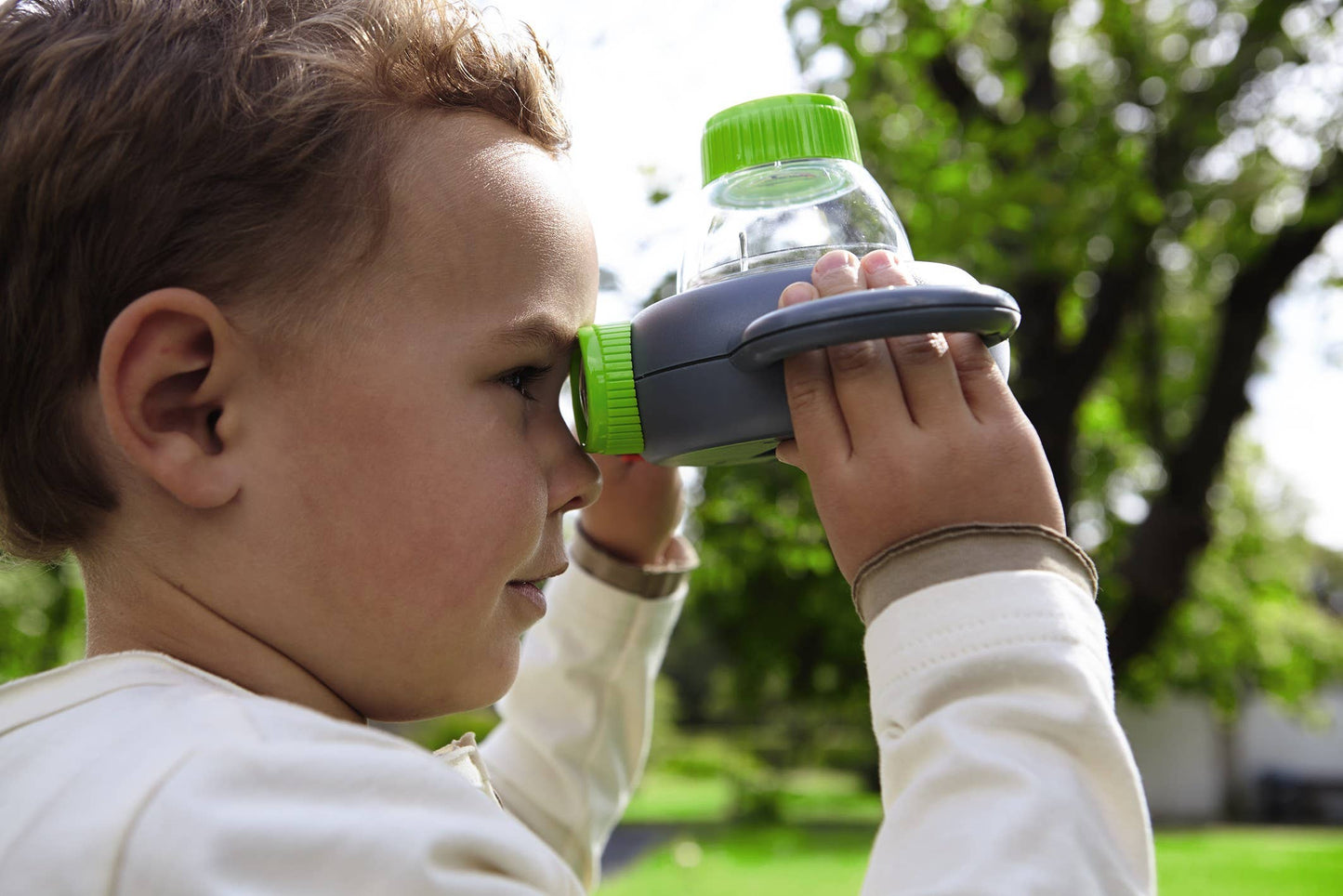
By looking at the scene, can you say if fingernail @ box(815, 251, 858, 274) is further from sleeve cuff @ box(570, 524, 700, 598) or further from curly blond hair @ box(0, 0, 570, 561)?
sleeve cuff @ box(570, 524, 700, 598)

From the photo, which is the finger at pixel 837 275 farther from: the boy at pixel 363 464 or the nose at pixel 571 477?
the nose at pixel 571 477

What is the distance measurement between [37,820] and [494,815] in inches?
15.0

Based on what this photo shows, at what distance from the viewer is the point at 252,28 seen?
1259 millimetres

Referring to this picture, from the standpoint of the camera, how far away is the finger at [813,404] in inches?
46.4

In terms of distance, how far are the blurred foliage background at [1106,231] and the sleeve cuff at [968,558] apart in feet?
8.26

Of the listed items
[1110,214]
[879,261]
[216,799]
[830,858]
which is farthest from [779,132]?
[830,858]

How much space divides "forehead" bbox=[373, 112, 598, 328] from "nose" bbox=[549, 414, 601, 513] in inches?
5.9

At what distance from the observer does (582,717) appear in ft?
6.46

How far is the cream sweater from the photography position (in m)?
0.91

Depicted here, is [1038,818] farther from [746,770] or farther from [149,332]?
[746,770]

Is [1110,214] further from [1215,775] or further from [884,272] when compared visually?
[1215,775]

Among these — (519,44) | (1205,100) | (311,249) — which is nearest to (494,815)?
(311,249)

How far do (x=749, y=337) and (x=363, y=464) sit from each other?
0.42 m

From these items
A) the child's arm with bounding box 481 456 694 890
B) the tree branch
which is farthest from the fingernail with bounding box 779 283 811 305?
the tree branch
